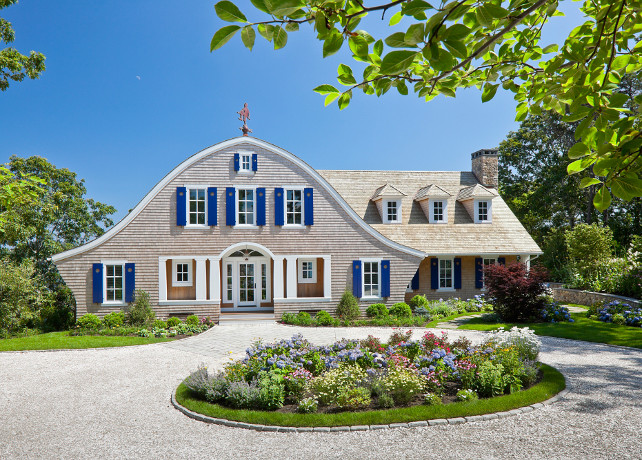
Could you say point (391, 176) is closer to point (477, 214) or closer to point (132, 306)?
point (477, 214)

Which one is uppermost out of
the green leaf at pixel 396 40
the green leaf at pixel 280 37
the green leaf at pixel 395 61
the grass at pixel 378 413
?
the green leaf at pixel 280 37

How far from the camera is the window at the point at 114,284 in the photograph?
15266mm

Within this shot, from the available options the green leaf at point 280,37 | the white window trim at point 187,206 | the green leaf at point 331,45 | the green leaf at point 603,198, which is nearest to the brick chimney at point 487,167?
the white window trim at point 187,206

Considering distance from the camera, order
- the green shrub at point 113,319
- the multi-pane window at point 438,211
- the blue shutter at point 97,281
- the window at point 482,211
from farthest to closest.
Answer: the window at point 482,211 → the multi-pane window at point 438,211 → the blue shutter at point 97,281 → the green shrub at point 113,319

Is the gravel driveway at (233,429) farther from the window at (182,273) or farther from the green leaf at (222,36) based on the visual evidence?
the window at (182,273)

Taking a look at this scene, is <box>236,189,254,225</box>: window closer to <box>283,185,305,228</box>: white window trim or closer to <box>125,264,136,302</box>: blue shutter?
<box>283,185,305,228</box>: white window trim

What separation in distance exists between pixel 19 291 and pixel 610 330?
19.6 m

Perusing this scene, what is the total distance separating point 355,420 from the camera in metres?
5.91

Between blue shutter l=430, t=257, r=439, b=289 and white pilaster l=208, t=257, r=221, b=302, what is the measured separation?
31.1ft

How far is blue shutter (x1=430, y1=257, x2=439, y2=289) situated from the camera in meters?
18.7

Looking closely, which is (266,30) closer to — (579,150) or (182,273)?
(579,150)

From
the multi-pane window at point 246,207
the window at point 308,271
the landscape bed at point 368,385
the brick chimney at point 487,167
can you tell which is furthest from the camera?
the brick chimney at point 487,167

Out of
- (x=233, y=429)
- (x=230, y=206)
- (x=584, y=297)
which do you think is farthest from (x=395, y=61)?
(x=584, y=297)

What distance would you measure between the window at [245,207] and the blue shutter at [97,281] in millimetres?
→ 5362
